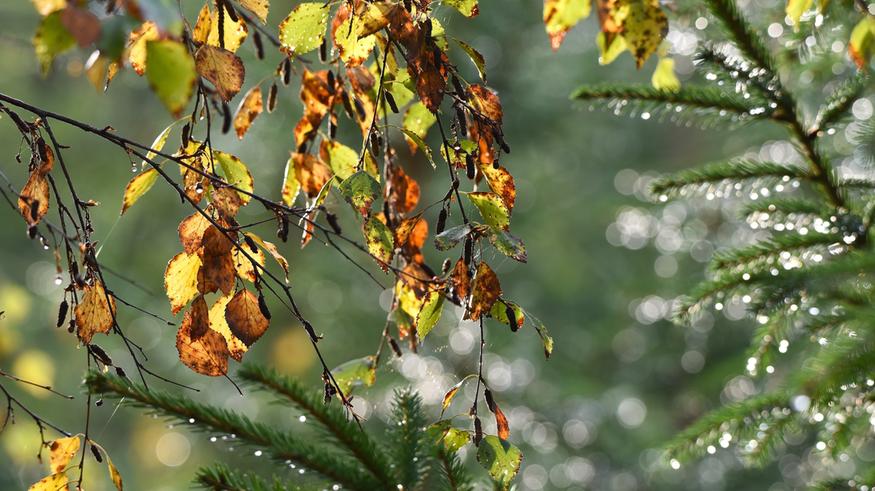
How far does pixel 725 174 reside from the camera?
1.37 m

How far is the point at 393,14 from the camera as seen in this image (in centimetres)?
89

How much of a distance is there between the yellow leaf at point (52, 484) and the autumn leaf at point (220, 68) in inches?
20.3

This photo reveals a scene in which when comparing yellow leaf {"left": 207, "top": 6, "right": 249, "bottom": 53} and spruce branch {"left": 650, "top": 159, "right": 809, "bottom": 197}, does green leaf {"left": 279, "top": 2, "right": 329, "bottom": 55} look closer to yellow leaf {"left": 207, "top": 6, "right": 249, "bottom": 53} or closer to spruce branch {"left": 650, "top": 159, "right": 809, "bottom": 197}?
yellow leaf {"left": 207, "top": 6, "right": 249, "bottom": 53}

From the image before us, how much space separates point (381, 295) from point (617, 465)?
166 centimetres

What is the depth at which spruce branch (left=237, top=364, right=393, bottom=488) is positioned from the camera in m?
0.91

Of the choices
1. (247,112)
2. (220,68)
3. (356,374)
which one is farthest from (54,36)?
(356,374)

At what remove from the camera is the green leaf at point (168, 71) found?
1.88 feet

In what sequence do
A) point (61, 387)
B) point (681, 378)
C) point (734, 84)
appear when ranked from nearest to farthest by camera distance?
point (734, 84) < point (681, 378) < point (61, 387)

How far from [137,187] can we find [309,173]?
0.28m

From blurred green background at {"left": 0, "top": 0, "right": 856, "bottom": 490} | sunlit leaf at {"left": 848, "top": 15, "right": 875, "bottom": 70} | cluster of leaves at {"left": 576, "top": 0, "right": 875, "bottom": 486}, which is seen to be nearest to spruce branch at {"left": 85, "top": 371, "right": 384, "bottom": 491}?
cluster of leaves at {"left": 576, "top": 0, "right": 875, "bottom": 486}

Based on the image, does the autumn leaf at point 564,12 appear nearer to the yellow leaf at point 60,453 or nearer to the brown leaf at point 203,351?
the brown leaf at point 203,351

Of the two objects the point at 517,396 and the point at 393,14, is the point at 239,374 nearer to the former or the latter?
the point at 393,14

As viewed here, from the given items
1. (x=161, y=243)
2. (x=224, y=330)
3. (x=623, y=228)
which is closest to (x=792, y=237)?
(x=224, y=330)

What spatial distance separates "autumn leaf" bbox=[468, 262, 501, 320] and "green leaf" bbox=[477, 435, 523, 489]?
0.49ft
